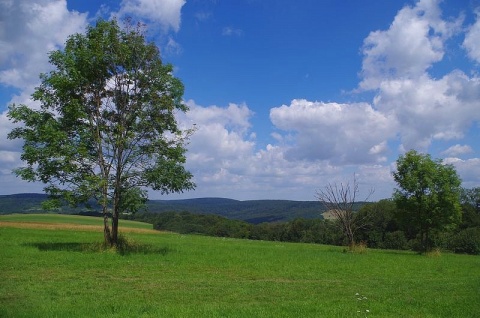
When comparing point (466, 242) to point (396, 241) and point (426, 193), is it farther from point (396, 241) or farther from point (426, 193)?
point (426, 193)

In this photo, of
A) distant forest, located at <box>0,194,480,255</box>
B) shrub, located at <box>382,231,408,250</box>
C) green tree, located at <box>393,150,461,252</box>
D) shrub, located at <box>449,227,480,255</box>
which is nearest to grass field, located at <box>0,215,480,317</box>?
green tree, located at <box>393,150,461,252</box>

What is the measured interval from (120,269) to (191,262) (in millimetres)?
5463

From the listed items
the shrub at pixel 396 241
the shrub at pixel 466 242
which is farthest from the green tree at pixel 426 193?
the shrub at pixel 396 241

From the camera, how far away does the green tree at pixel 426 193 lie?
1740 inches

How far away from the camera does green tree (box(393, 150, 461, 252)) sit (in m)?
44.2

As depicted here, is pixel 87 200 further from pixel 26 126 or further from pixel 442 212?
pixel 442 212

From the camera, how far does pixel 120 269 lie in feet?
64.7

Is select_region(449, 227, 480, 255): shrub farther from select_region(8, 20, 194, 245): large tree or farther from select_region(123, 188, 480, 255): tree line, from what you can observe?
select_region(8, 20, 194, 245): large tree

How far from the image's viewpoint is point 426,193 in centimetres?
4491

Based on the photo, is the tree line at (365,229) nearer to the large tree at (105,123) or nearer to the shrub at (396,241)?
the shrub at (396,241)

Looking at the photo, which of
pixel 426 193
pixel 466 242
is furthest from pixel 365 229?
pixel 426 193

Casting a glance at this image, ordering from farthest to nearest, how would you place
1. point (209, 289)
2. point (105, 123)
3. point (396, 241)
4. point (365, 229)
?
point (365, 229) < point (396, 241) < point (105, 123) < point (209, 289)

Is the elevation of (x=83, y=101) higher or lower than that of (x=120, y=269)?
higher

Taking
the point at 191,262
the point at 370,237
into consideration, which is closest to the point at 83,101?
the point at 191,262
